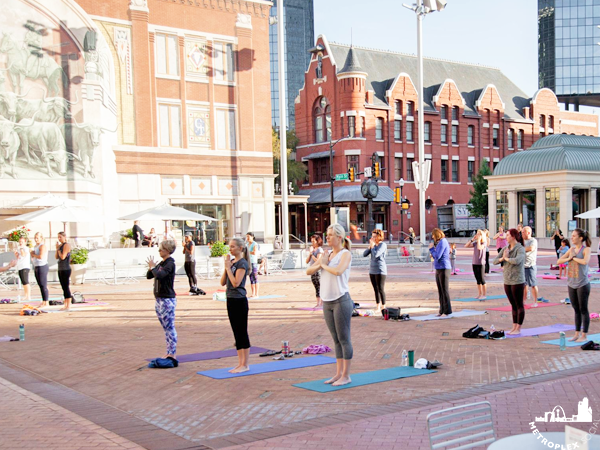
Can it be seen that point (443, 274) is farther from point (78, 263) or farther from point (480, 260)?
point (78, 263)

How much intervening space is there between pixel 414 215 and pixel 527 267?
1661 inches

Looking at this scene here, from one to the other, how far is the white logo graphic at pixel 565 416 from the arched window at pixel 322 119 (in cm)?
4903

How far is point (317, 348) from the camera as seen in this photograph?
1014cm

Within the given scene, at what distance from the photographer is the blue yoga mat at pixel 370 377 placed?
782 centimetres

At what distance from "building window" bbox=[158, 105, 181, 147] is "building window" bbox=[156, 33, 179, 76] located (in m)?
1.88

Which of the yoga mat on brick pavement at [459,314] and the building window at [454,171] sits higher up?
the building window at [454,171]

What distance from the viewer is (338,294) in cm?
762

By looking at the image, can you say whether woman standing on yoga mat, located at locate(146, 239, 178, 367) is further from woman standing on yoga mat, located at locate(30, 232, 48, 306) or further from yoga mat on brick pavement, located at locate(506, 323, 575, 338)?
woman standing on yoga mat, located at locate(30, 232, 48, 306)

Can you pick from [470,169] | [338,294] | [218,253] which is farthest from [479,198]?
[338,294]

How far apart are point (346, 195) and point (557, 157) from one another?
55.2 ft

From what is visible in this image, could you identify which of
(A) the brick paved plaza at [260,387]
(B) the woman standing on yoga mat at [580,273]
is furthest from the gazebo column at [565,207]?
(B) the woman standing on yoga mat at [580,273]

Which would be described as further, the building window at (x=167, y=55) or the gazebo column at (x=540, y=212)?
the gazebo column at (x=540, y=212)

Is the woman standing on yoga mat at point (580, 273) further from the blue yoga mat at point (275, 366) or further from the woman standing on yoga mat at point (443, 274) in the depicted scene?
the blue yoga mat at point (275, 366)

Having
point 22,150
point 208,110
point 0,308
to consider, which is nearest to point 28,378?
point 0,308
